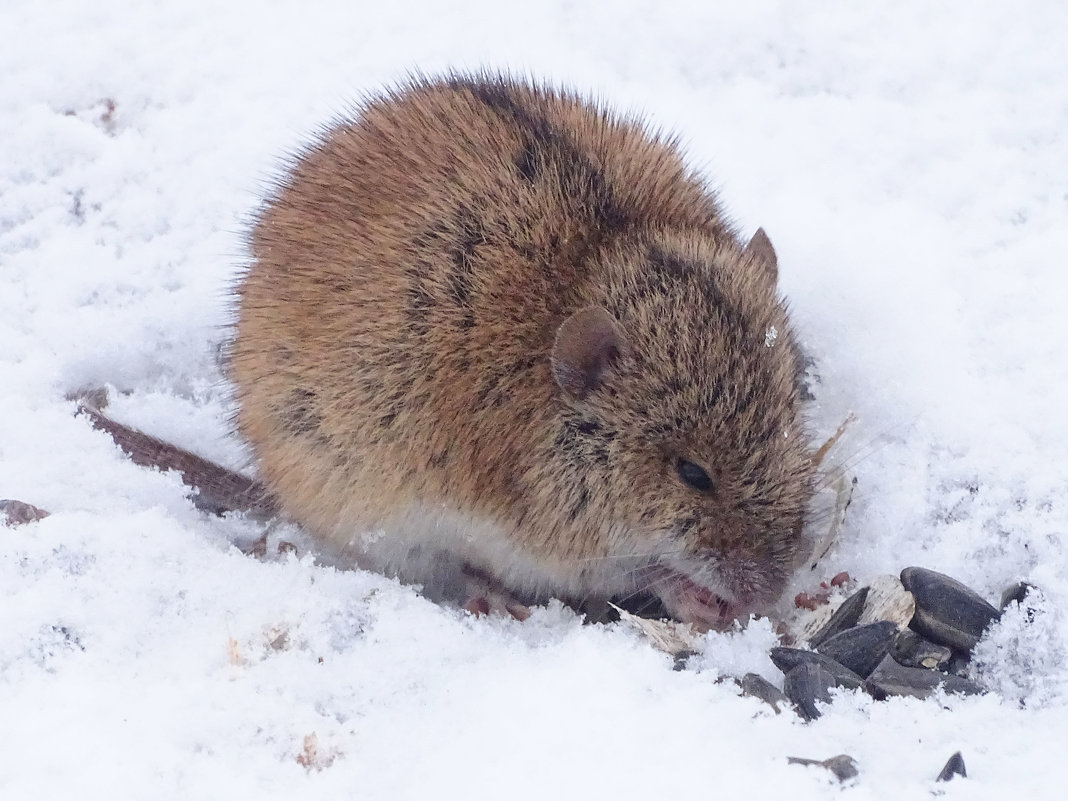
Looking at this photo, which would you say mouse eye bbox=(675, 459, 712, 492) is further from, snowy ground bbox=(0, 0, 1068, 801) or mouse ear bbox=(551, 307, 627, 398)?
snowy ground bbox=(0, 0, 1068, 801)

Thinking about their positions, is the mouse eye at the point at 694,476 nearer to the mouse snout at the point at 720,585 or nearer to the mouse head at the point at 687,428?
the mouse head at the point at 687,428

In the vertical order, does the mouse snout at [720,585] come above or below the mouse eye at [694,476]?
below

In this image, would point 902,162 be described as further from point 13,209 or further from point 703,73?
point 13,209

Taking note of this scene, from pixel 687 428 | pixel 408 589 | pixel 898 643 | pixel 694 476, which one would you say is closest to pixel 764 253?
pixel 687 428

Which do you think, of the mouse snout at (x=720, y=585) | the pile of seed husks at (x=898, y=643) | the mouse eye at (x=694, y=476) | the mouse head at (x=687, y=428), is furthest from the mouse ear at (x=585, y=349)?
the pile of seed husks at (x=898, y=643)

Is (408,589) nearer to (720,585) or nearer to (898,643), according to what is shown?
(720,585)

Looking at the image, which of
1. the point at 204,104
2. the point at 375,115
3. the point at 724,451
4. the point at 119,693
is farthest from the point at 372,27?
the point at 119,693

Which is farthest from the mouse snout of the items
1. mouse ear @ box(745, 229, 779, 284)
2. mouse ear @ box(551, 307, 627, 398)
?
mouse ear @ box(745, 229, 779, 284)

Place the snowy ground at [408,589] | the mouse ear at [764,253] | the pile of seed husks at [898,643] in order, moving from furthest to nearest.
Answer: the mouse ear at [764,253] < the pile of seed husks at [898,643] < the snowy ground at [408,589]
